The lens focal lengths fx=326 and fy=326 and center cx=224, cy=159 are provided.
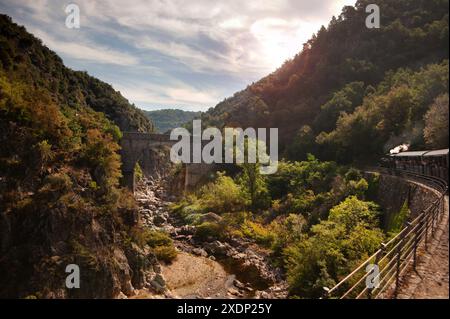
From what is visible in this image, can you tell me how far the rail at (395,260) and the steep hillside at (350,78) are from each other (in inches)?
777

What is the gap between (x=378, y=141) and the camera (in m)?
40.7

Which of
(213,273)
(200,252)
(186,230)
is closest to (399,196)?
(213,273)

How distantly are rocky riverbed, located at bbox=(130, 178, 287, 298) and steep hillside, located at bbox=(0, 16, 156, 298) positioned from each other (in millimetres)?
1738

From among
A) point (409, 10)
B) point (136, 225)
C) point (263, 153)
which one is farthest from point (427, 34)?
point (136, 225)

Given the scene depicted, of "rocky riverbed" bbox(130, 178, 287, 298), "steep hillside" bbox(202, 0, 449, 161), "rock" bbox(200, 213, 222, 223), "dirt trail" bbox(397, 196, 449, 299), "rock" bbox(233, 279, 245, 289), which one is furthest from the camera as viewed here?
"steep hillside" bbox(202, 0, 449, 161)

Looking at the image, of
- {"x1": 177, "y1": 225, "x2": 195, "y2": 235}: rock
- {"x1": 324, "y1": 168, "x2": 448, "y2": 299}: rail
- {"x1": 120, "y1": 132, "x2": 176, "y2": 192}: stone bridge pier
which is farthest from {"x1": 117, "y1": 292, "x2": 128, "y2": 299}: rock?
{"x1": 120, "y1": 132, "x2": 176, "y2": 192}: stone bridge pier

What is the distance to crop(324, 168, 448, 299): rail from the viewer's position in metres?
8.32

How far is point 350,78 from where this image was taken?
6819 centimetres

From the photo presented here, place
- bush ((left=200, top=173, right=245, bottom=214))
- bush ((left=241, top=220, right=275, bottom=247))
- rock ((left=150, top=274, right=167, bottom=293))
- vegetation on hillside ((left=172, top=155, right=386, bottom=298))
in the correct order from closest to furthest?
vegetation on hillside ((left=172, top=155, right=386, bottom=298)) → rock ((left=150, top=274, right=167, bottom=293)) → bush ((left=241, top=220, right=275, bottom=247)) → bush ((left=200, top=173, right=245, bottom=214))

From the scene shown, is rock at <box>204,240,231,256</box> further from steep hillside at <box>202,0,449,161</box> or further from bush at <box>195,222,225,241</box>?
steep hillside at <box>202,0,449,161</box>

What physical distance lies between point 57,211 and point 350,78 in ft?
210

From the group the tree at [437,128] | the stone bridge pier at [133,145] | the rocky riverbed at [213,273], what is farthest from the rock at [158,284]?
the stone bridge pier at [133,145]

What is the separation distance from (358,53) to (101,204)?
217 ft
